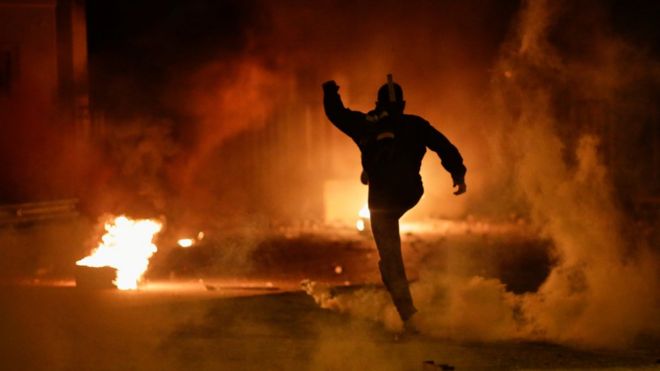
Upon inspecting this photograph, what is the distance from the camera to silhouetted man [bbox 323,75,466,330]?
7238 millimetres

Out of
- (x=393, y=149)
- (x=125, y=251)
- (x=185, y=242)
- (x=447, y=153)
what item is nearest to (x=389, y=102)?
(x=393, y=149)

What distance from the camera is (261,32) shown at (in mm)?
19297

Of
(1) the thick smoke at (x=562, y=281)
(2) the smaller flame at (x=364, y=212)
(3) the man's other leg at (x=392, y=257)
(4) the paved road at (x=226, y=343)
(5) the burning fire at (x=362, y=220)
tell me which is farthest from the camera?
(2) the smaller flame at (x=364, y=212)

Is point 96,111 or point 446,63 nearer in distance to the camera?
point 96,111

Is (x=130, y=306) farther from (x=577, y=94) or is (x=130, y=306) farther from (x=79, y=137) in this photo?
(x=79, y=137)

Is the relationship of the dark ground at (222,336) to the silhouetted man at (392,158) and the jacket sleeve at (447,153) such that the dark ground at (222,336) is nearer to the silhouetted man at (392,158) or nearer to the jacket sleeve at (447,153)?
the silhouetted man at (392,158)

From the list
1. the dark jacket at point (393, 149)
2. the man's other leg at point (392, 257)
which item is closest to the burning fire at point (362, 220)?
the man's other leg at point (392, 257)

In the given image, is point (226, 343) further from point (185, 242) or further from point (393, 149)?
point (185, 242)

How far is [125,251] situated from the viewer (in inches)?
470

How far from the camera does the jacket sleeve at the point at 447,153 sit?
722 centimetres

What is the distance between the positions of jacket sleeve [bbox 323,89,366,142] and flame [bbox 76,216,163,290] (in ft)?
13.8

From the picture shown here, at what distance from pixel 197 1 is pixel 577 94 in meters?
9.89

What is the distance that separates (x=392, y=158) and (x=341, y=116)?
47cm

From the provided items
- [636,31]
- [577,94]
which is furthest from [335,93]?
[636,31]
